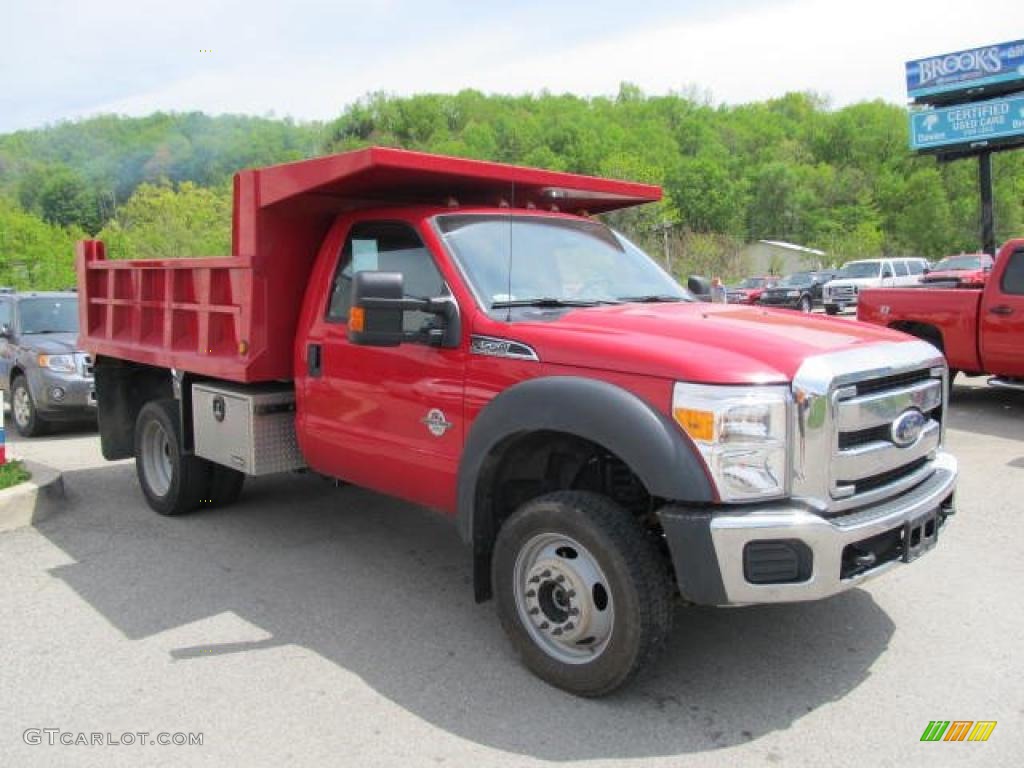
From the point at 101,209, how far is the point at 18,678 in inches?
3663

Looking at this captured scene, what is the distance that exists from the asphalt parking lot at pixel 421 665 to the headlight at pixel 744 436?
37.7 inches

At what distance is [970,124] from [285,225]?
3842 cm

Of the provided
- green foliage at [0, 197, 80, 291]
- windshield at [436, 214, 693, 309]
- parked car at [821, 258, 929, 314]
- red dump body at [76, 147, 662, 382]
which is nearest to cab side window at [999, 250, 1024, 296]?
red dump body at [76, 147, 662, 382]

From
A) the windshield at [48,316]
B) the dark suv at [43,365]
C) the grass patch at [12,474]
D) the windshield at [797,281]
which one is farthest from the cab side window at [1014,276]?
the windshield at [797,281]

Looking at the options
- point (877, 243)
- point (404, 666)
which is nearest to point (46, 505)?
point (404, 666)

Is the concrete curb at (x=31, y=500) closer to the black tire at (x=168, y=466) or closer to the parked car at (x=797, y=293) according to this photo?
the black tire at (x=168, y=466)

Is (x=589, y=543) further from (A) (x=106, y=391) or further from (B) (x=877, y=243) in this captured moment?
(B) (x=877, y=243)

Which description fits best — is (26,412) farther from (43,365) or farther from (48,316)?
A: (48,316)

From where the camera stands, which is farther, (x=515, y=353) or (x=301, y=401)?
(x=301, y=401)

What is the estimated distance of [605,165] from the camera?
73.4 meters

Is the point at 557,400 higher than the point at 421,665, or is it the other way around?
the point at 557,400

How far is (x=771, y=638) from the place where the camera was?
420 cm

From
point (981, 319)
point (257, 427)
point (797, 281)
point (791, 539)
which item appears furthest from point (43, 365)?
point (797, 281)

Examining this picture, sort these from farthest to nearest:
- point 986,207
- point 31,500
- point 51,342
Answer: point 986,207 < point 51,342 < point 31,500
